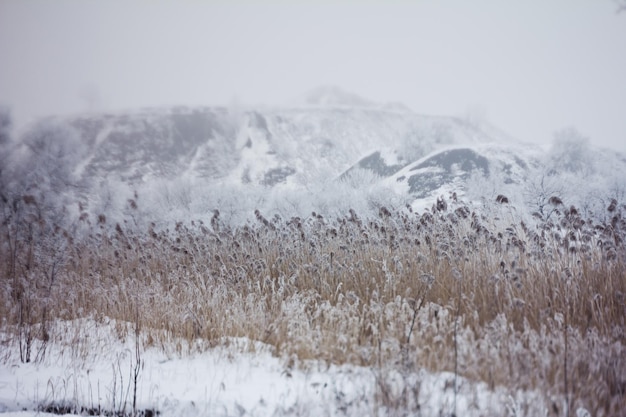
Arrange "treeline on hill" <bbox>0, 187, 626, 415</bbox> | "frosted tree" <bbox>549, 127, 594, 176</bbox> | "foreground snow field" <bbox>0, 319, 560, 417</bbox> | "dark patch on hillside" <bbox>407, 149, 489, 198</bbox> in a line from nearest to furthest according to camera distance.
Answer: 1. "foreground snow field" <bbox>0, 319, 560, 417</bbox>
2. "treeline on hill" <bbox>0, 187, 626, 415</bbox>
3. "dark patch on hillside" <bbox>407, 149, 489, 198</bbox>
4. "frosted tree" <bbox>549, 127, 594, 176</bbox>

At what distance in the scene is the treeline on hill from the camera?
8.91 ft

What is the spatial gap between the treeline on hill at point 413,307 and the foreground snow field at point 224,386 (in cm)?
13

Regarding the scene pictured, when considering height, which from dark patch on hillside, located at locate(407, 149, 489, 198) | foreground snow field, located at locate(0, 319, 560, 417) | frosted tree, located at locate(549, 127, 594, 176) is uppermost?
frosted tree, located at locate(549, 127, 594, 176)

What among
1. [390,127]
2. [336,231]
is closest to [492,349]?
[336,231]

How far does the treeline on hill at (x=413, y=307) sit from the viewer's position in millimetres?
2715

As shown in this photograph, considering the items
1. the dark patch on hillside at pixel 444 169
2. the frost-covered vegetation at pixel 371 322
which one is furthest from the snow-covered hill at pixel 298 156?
the frost-covered vegetation at pixel 371 322

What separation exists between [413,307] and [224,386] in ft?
7.04

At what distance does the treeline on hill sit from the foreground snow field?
0.42 feet

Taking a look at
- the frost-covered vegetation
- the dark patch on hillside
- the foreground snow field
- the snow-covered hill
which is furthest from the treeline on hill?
the dark patch on hillside

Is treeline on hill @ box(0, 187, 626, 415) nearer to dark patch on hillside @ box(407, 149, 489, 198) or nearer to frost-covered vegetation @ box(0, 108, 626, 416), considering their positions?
frost-covered vegetation @ box(0, 108, 626, 416)

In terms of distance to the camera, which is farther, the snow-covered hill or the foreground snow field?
the snow-covered hill

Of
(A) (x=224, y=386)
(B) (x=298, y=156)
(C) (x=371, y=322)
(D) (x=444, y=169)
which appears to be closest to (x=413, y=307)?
(C) (x=371, y=322)

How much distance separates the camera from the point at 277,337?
11.7 feet

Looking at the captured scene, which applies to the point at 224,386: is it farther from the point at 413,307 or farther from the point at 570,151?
the point at 570,151
